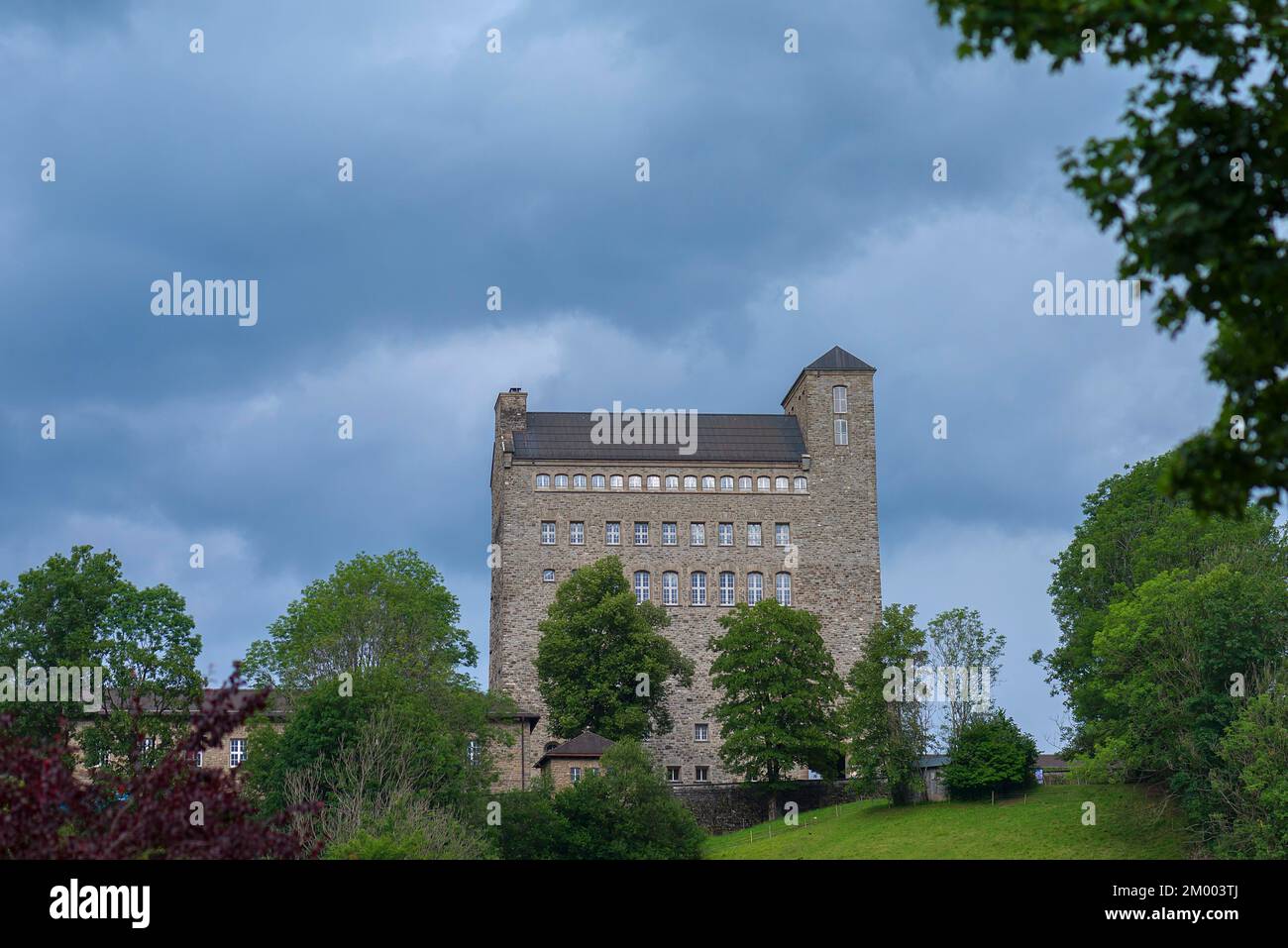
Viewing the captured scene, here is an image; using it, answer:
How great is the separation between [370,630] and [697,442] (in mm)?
26314

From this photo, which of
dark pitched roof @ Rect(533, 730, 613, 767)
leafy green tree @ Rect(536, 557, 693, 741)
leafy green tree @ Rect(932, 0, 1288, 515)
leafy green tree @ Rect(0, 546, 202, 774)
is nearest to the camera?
leafy green tree @ Rect(932, 0, 1288, 515)

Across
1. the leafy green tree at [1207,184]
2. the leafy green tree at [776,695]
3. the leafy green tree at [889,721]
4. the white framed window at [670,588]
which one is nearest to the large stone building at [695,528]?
the white framed window at [670,588]

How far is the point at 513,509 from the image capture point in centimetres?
8519

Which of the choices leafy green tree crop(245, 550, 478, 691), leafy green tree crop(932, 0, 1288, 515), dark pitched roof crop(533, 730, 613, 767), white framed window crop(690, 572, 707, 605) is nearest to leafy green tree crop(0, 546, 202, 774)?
leafy green tree crop(245, 550, 478, 691)

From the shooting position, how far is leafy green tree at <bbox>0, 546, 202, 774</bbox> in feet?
193

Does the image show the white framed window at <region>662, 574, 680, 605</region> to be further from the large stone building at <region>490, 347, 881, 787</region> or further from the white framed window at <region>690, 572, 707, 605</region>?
the white framed window at <region>690, 572, 707, 605</region>

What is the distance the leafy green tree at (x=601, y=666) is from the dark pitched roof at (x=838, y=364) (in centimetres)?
2022

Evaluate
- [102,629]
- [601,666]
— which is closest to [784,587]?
[601,666]

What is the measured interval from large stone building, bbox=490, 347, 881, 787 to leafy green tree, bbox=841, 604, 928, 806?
1779 centimetres

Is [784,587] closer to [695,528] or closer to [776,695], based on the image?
[695,528]

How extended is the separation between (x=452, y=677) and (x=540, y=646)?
986 centimetres

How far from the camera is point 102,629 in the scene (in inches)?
2394

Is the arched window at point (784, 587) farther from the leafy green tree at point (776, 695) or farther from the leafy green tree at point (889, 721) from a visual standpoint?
the leafy green tree at point (889, 721)
